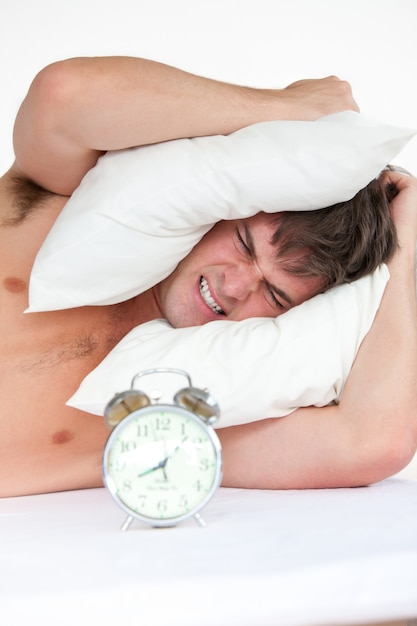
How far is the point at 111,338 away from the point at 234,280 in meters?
0.33

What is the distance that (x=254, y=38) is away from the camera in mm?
3699

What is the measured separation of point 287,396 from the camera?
178 centimetres

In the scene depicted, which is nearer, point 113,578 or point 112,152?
point 113,578

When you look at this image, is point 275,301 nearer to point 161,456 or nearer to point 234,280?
point 234,280

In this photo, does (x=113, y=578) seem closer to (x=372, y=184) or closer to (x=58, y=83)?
(x=58, y=83)

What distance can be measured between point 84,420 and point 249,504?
489 mm

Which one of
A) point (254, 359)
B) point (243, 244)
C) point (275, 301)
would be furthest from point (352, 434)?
point (243, 244)

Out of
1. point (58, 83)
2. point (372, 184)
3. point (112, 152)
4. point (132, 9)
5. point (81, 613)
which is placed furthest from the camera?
point (132, 9)

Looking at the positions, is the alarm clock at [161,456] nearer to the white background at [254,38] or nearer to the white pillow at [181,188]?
the white pillow at [181,188]

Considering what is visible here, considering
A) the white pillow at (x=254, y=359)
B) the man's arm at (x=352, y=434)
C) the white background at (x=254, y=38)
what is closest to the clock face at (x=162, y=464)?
the white pillow at (x=254, y=359)

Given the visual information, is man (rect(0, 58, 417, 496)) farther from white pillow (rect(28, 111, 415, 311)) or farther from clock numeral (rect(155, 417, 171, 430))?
clock numeral (rect(155, 417, 171, 430))

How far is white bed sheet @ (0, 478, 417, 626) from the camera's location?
3.51ft

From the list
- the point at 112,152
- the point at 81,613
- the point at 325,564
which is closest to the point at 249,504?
the point at 325,564

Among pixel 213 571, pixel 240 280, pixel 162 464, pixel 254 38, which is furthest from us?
pixel 254 38
